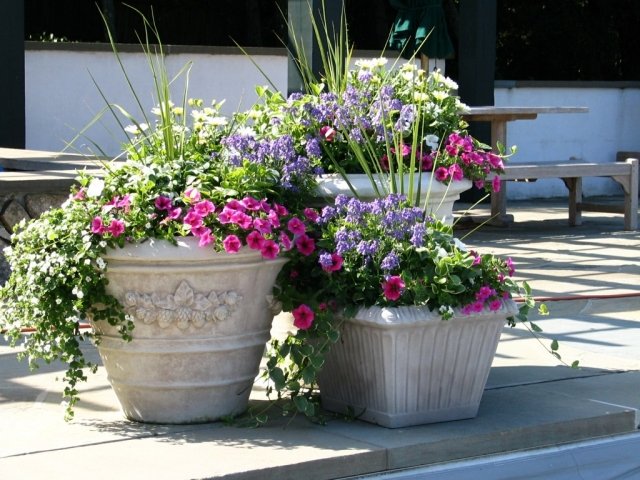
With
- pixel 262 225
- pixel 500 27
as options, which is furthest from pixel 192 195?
pixel 500 27

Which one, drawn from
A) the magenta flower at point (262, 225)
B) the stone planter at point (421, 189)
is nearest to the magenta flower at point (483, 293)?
the stone planter at point (421, 189)

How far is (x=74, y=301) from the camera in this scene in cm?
450

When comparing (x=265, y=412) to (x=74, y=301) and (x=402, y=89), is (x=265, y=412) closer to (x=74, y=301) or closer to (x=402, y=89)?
(x=74, y=301)

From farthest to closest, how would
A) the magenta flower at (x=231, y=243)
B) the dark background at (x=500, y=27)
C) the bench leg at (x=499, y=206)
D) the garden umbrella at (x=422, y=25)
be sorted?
the dark background at (x=500, y=27), the garden umbrella at (x=422, y=25), the bench leg at (x=499, y=206), the magenta flower at (x=231, y=243)

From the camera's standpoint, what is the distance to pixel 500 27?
821 inches

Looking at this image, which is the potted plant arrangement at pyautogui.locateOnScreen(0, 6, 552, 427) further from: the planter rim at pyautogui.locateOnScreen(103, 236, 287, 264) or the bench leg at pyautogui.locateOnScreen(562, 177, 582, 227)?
the bench leg at pyautogui.locateOnScreen(562, 177, 582, 227)

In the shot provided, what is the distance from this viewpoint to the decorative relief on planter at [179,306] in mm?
4492

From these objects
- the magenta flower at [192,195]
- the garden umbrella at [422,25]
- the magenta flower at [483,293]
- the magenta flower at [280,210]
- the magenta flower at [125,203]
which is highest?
the garden umbrella at [422,25]

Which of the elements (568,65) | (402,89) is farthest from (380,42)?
(402,89)

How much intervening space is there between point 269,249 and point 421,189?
0.97 meters

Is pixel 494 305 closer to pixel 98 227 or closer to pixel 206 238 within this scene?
pixel 206 238

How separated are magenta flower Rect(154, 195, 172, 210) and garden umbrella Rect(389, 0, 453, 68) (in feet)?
25.8

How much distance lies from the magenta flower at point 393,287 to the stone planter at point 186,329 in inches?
17.1

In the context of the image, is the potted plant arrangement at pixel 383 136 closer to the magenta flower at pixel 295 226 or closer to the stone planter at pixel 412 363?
the magenta flower at pixel 295 226
